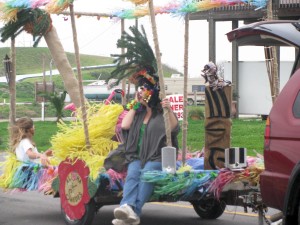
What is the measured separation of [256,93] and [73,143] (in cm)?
2241

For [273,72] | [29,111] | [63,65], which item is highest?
[63,65]

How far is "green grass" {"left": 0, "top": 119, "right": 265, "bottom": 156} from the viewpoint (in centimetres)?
2197

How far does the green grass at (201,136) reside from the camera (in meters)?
22.0

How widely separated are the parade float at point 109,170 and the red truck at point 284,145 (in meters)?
1.06

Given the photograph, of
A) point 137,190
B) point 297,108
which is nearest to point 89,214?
point 137,190

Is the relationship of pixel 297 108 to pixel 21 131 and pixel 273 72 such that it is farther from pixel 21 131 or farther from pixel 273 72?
pixel 21 131

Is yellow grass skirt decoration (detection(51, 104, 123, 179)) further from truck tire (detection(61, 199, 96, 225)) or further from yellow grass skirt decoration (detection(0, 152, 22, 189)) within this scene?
yellow grass skirt decoration (detection(0, 152, 22, 189))

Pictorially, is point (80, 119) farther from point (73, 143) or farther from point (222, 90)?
point (222, 90)

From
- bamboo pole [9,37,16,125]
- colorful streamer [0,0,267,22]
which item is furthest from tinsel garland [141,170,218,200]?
bamboo pole [9,37,16,125]

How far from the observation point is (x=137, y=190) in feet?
29.6

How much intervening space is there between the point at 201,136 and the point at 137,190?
15985 millimetres

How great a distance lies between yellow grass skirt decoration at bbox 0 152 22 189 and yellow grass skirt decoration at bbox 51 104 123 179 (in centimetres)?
75

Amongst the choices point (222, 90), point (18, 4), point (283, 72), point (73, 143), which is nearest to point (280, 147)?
point (222, 90)

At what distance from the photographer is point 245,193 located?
8.67 meters
